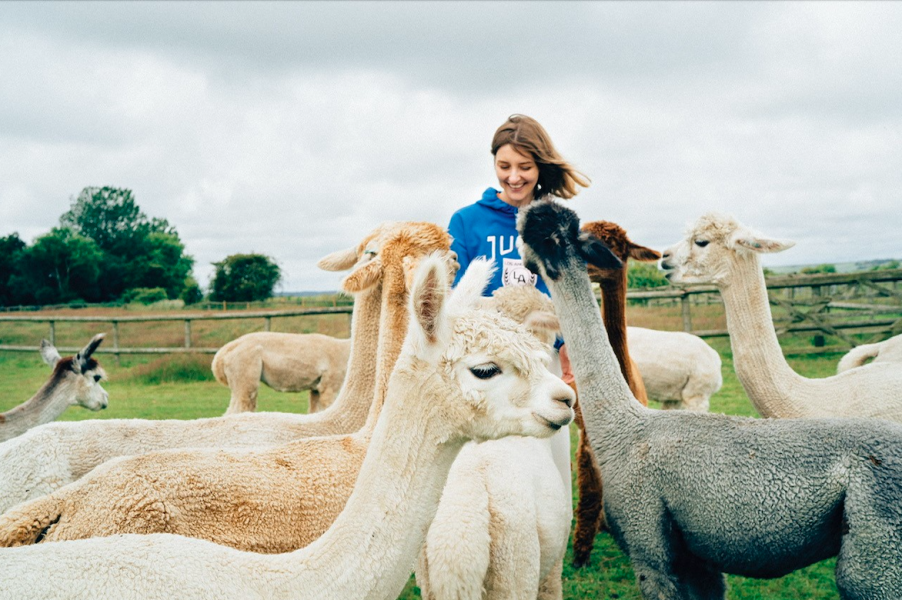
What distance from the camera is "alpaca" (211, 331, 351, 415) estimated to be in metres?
10.9

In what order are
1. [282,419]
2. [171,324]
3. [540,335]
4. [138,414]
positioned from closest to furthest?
[540,335] < [282,419] < [138,414] < [171,324]

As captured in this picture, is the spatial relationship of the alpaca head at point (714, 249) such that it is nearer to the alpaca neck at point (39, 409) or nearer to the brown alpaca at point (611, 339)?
the brown alpaca at point (611, 339)

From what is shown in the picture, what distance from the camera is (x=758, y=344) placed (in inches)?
175

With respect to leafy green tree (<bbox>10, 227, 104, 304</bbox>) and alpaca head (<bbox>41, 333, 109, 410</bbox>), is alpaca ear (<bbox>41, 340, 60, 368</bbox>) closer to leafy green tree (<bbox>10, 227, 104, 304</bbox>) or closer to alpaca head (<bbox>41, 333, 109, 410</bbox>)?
alpaca head (<bbox>41, 333, 109, 410</bbox>)

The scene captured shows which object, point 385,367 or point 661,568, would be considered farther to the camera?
point 385,367

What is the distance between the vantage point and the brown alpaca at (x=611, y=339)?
4.31 metres

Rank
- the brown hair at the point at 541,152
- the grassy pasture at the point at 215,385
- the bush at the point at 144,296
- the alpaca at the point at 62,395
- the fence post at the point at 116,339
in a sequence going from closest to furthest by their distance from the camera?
the brown hair at the point at 541,152
the grassy pasture at the point at 215,385
the alpaca at the point at 62,395
the fence post at the point at 116,339
the bush at the point at 144,296

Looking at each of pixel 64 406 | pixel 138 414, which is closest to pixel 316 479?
pixel 64 406

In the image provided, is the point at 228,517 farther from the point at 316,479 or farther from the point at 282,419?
the point at 282,419

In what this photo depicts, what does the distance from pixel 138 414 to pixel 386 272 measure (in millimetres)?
10197

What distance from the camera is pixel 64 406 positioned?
746cm

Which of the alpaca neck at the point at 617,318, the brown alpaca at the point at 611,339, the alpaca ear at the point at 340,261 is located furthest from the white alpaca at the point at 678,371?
the alpaca ear at the point at 340,261

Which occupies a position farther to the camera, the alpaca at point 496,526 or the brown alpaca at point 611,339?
the brown alpaca at point 611,339

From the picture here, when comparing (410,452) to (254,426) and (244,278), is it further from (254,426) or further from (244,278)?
(244,278)
